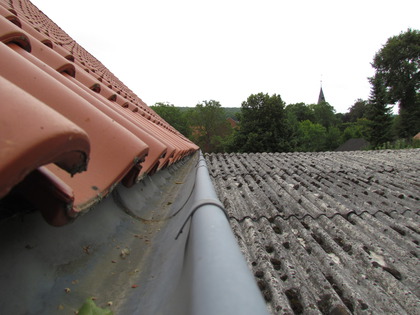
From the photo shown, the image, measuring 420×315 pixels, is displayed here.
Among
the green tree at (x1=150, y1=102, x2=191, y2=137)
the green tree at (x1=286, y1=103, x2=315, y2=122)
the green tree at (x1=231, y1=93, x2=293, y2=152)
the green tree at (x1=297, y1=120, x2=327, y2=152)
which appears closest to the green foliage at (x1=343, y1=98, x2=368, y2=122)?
the green tree at (x1=286, y1=103, x2=315, y2=122)

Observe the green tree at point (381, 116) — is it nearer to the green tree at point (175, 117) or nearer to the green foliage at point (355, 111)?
the green tree at point (175, 117)

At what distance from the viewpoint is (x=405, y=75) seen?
37.3 meters

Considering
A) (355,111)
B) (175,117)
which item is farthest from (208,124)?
(355,111)

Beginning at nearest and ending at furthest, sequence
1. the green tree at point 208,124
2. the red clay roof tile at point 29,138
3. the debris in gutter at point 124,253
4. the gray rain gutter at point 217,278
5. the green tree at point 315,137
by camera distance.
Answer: the red clay roof tile at point 29,138 → the gray rain gutter at point 217,278 → the debris in gutter at point 124,253 → the green tree at point 208,124 → the green tree at point 315,137

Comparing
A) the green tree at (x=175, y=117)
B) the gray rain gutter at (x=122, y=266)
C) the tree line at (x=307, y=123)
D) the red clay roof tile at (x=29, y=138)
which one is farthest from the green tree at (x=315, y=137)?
the red clay roof tile at (x=29, y=138)

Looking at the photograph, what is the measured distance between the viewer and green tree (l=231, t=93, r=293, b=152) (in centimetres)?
2581

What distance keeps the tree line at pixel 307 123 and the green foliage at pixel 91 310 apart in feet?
83.2

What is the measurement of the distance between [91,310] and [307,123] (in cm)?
5950

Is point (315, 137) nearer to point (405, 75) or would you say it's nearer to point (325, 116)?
point (325, 116)

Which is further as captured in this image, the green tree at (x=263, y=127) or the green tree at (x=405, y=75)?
the green tree at (x=405, y=75)

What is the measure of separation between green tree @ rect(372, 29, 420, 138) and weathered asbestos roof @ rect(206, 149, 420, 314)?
3944 centimetres

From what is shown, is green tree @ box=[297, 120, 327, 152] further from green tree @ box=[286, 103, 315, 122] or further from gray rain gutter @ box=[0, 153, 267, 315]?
gray rain gutter @ box=[0, 153, 267, 315]

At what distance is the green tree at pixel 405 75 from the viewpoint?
36.6m

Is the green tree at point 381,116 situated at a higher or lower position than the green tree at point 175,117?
higher
